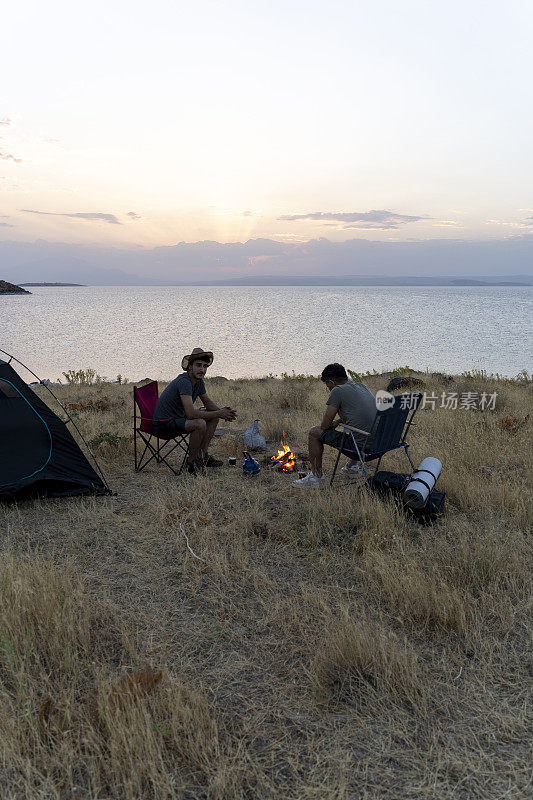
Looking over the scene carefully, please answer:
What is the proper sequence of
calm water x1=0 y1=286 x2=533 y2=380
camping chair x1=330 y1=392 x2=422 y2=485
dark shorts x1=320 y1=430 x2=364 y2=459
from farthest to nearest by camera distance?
calm water x1=0 y1=286 x2=533 y2=380
dark shorts x1=320 y1=430 x2=364 y2=459
camping chair x1=330 y1=392 x2=422 y2=485

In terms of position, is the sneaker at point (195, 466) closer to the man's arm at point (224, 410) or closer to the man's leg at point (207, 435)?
the man's leg at point (207, 435)

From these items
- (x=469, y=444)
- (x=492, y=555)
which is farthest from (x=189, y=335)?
(x=492, y=555)

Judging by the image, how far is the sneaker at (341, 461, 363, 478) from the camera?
5.81m

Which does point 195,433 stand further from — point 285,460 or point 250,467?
point 285,460

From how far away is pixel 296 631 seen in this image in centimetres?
296

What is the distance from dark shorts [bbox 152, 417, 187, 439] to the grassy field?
989 mm

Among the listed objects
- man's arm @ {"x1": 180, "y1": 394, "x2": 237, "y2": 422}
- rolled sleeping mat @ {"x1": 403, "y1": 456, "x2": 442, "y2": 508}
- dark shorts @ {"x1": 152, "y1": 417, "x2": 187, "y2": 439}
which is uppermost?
man's arm @ {"x1": 180, "y1": 394, "x2": 237, "y2": 422}

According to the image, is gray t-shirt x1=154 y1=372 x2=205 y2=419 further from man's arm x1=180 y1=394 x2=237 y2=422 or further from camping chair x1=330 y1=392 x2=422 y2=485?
camping chair x1=330 y1=392 x2=422 y2=485

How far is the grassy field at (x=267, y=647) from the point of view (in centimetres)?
204

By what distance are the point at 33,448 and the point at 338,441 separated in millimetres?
2997

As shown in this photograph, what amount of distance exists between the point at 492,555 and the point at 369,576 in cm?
84

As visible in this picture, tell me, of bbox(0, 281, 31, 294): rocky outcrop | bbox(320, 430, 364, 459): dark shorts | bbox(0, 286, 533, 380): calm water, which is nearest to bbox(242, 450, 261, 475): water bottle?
bbox(320, 430, 364, 459): dark shorts

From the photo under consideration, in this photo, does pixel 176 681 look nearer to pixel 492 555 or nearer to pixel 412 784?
pixel 412 784

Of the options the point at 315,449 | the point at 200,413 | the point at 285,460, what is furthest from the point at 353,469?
the point at 200,413
